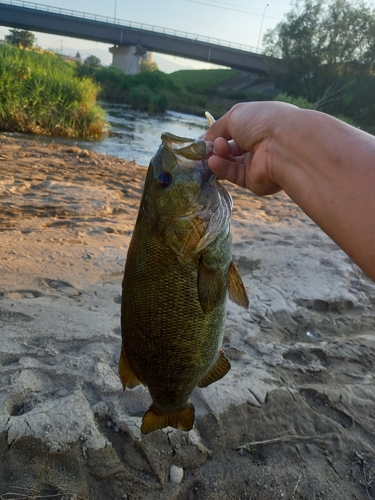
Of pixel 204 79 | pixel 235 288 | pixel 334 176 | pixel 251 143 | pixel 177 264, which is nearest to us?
pixel 334 176

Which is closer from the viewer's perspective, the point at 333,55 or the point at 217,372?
the point at 217,372

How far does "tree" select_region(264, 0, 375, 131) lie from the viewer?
39.4 metres

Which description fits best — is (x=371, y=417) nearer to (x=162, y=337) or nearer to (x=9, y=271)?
(x=162, y=337)

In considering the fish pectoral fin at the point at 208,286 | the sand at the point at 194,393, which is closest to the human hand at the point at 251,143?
the fish pectoral fin at the point at 208,286

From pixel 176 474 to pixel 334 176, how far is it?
2.04 meters

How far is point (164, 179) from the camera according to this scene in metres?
2.02

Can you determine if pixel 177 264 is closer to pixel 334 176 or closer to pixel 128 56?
pixel 334 176

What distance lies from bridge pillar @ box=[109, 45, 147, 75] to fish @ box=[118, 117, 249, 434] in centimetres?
5939

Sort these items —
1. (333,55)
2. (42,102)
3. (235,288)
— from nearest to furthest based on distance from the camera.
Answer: (235,288) < (42,102) < (333,55)

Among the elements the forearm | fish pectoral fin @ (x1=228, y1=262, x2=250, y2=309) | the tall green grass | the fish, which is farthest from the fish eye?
the tall green grass

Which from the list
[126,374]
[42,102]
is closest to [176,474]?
[126,374]

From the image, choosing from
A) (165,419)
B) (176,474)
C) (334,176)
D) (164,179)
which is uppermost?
(334,176)

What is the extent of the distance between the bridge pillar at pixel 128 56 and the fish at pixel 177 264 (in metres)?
59.4

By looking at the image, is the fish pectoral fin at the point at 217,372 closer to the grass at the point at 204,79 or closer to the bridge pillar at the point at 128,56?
the bridge pillar at the point at 128,56
